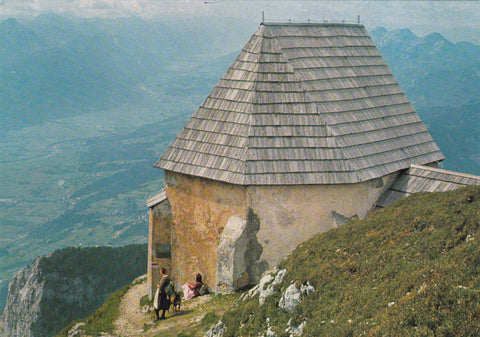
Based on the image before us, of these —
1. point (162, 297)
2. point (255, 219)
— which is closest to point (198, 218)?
point (255, 219)

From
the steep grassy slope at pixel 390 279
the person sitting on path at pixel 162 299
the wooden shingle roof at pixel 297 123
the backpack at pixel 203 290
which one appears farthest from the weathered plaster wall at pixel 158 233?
the steep grassy slope at pixel 390 279

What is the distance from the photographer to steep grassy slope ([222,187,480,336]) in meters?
7.27

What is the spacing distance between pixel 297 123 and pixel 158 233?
5995mm

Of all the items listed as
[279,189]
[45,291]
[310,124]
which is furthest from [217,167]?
[45,291]

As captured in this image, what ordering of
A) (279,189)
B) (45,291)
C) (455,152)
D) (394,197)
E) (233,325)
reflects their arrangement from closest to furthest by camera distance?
(233,325), (279,189), (394,197), (45,291), (455,152)

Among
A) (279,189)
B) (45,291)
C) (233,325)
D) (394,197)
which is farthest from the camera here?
(45,291)

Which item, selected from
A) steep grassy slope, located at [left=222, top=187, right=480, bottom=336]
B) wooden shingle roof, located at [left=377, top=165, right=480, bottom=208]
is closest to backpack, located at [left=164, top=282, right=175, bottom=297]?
steep grassy slope, located at [left=222, top=187, right=480, bottom=336]

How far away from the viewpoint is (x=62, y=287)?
186ft

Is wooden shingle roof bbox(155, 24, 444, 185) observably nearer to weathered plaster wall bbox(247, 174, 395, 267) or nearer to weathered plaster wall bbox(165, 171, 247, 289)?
weathered plaster wall bbox(247, 174, 395, 267)

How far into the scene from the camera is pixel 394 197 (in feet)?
58.7

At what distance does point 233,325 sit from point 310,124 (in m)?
7.84

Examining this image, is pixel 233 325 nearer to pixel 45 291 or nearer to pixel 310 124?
pixel 310 124

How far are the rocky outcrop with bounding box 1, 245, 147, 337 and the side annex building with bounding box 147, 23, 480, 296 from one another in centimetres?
4065

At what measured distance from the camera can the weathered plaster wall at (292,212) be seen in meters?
16.3
